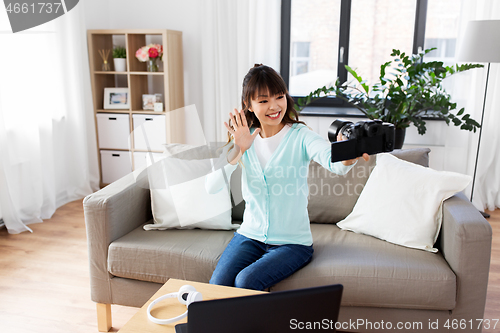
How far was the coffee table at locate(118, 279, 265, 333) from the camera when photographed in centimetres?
119

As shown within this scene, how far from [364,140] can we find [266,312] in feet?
2.03

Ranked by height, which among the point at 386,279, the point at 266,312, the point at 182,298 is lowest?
the point at 386,279

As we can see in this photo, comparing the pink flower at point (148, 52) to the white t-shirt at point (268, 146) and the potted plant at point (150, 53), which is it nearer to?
the potted plant at point (150, 53)

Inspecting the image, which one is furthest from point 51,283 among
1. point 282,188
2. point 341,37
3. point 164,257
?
point 341,37

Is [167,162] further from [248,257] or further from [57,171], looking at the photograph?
[57,171]

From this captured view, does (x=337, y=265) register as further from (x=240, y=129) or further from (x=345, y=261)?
(x=240, y=129)

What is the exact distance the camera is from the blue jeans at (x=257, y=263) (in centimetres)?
154

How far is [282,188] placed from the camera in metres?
1.68

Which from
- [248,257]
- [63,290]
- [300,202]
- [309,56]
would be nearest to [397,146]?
[309,56]

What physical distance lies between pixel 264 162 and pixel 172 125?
2.20 metres

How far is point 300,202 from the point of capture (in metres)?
1.70

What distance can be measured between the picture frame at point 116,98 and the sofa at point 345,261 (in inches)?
74.5

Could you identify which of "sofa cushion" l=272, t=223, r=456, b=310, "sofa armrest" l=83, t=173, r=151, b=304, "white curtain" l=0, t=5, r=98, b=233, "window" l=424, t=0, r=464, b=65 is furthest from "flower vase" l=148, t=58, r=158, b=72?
"sofa cushion" l=272, t=223, r=456, b=310

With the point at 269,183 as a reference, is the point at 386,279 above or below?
below
